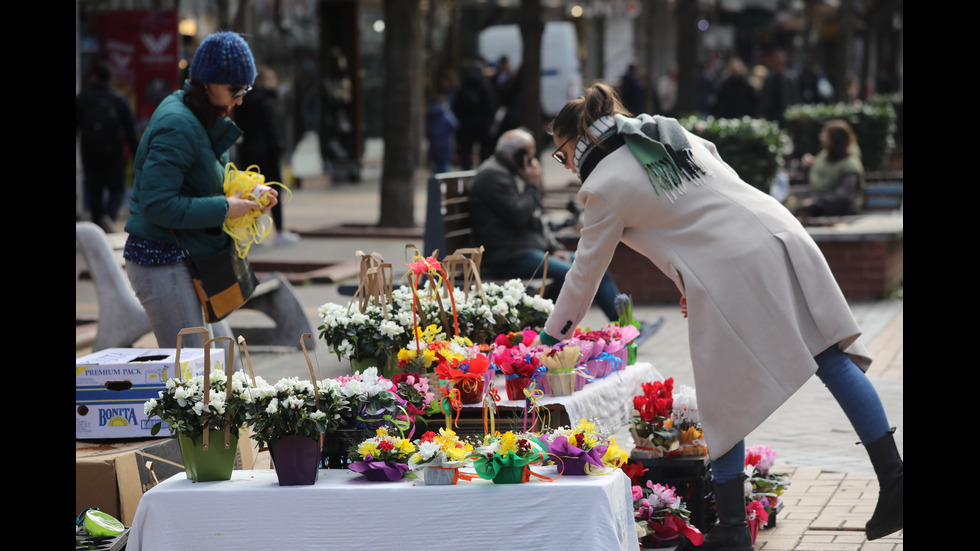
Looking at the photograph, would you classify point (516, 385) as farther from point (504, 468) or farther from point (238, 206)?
point (238, 206)

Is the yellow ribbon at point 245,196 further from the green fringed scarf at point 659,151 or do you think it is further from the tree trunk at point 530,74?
the tree trunk at point 530,74

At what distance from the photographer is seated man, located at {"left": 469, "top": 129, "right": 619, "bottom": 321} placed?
798 centimetres

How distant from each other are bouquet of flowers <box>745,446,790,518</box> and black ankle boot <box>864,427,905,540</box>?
0.57 m

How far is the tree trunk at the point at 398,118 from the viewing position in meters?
14.1

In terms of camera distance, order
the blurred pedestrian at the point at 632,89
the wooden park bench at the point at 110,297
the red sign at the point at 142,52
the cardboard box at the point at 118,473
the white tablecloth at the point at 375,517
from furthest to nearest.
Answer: the blurred pedestrian at the point at 632,89
the red sign at the point at 142,52
the wooden park bench at the point at 110,297
the cardboard box at the point at 118,473
the white tablecloth at the point at 375,517

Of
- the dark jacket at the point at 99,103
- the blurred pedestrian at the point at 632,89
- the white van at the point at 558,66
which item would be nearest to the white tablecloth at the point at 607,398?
the dark jacket at the point at 99,103

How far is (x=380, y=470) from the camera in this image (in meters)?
3.57

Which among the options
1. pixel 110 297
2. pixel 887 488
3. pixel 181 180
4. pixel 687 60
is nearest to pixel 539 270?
pixel 110 297

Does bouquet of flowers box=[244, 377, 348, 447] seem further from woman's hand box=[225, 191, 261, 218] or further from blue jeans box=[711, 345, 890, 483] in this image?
woman's hand box=[225, 191, 261, 218]

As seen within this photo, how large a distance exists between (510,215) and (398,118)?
Result: 645 centimetres

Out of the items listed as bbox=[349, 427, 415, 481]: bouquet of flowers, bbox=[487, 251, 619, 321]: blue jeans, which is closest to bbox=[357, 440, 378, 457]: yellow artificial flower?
bbox=[349, 427, 415, 481]: bouquet of flowers

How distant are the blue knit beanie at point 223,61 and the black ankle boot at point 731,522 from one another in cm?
241

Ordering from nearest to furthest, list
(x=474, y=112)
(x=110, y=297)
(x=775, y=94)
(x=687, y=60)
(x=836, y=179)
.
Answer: (x=110, y=297) → (x=836, y=179) → (x=687, y=60) → (x=474, y=112) → (x=775, y=94)
